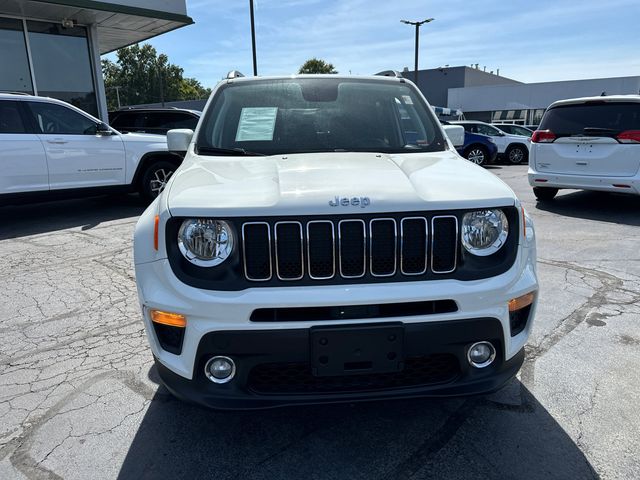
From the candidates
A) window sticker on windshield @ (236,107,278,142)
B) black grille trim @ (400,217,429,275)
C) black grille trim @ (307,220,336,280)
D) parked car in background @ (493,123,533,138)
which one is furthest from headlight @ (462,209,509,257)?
parked car in background @ (493,123,533,138)

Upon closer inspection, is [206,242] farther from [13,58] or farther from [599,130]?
[13,58]

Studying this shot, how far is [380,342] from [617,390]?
1.72m

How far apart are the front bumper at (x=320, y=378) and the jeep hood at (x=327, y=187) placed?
0.50 metres

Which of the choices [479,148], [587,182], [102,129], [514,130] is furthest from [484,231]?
[514,130]

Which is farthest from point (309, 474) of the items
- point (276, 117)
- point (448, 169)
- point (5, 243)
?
point (5, 243)

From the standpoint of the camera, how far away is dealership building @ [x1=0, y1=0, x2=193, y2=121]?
11047mm

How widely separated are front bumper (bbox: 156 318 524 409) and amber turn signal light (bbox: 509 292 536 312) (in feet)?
0.39

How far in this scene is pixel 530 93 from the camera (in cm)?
3553

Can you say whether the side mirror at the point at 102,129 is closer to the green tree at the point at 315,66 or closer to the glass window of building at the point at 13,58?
the glass window of building at the point at 13,58

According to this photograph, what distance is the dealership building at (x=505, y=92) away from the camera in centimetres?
3231

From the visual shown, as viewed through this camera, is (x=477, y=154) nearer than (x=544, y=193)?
No

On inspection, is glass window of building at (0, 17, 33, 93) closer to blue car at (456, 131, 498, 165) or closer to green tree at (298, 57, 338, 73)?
blue car at (456, 131, 498, 165)

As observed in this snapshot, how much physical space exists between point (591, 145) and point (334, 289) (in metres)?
6.83

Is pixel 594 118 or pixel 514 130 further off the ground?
pixel 594 118
